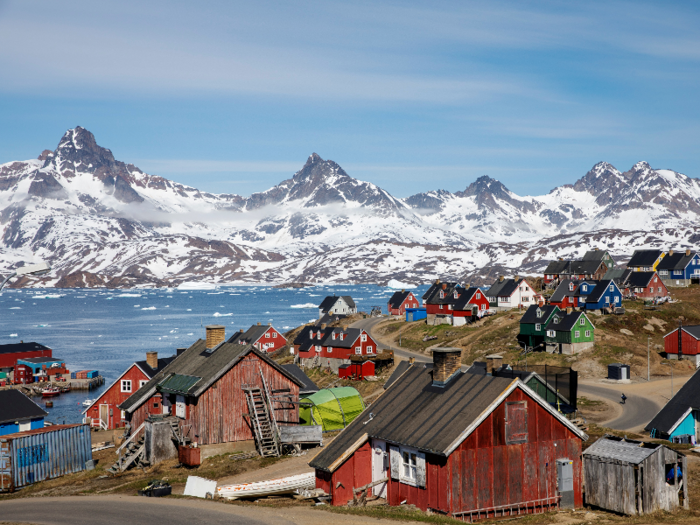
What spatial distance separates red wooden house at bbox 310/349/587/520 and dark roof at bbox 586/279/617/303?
69.4m

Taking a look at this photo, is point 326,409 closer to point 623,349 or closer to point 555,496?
point 555,496

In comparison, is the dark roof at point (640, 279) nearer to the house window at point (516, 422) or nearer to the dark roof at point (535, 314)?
the dark roof at point (535, 314)

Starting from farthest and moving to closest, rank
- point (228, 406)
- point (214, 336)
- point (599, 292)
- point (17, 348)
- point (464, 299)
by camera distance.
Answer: point (464, 299), point (17, 348), point (599, 292), point (214, 336), point (228, 406)

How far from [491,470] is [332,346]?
215 ft

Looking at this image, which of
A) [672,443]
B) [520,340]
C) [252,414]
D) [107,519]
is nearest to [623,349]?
[520,340]

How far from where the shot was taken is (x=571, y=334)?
254 feet

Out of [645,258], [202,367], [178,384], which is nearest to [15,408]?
[178,384]

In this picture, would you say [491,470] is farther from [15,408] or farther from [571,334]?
[571,334]

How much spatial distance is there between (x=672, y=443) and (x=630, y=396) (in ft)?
67.8

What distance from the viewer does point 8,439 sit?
37.6 meters

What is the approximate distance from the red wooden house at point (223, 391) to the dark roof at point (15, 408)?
1273 cm

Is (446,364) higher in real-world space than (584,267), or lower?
lower

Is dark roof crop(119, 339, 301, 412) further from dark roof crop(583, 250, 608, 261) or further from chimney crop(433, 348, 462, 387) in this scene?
dark roof crop(583, 250, 608, 261)

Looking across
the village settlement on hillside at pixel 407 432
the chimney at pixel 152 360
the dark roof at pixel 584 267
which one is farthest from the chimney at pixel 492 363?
the dark roof at pixel 584 267
